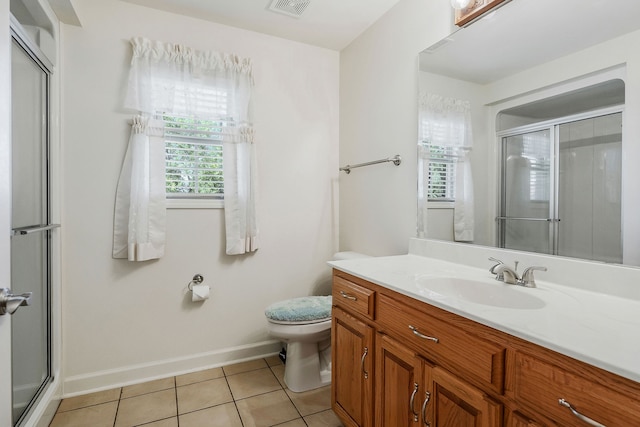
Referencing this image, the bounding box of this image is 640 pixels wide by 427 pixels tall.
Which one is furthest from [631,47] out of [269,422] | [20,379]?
[20,379]

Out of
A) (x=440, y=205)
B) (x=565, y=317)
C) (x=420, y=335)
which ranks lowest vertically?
(x=420, y=335)

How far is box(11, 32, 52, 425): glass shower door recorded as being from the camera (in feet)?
4.58

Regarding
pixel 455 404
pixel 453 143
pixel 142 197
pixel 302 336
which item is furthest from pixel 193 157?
pixel 455 404

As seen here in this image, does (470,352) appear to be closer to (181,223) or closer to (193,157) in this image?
(181,223)

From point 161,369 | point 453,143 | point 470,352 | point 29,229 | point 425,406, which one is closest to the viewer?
point 470,352

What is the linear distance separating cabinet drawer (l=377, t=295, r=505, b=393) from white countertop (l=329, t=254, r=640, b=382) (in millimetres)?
64

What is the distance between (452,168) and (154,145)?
5.94 ft

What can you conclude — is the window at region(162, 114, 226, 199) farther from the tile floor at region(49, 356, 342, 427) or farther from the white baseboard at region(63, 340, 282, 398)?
the tile floor at region(49, 356, 342, 427)

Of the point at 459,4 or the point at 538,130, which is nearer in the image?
the point at 538,130

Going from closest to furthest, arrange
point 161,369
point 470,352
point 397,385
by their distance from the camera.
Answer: point 470,352
point 397,385
point 161,369

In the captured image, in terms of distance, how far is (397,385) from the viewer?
3.93 feet

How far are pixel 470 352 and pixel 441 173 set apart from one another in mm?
1082

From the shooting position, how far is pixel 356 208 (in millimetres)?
2479

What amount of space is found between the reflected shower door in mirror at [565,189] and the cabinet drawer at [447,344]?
2.02 ft
